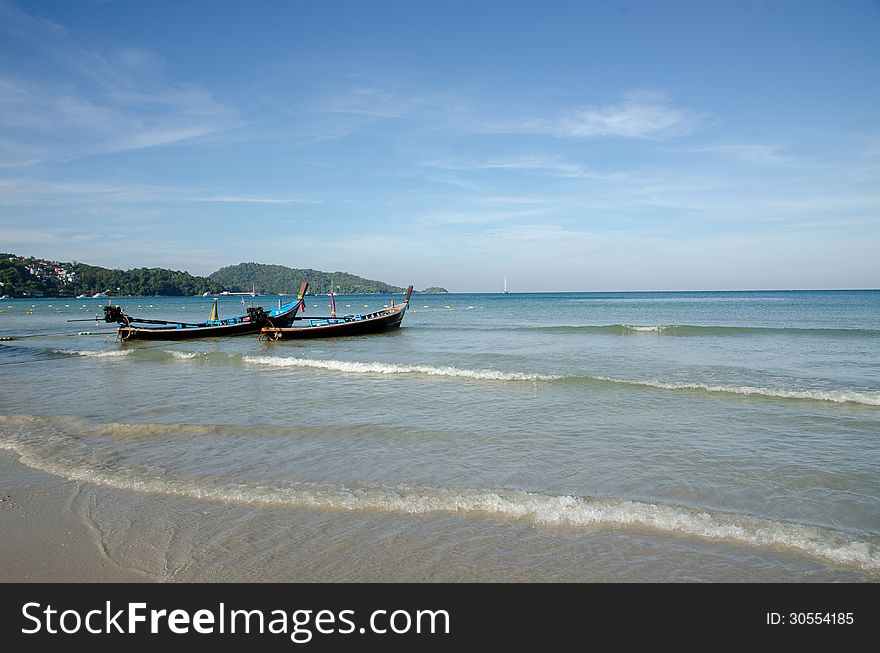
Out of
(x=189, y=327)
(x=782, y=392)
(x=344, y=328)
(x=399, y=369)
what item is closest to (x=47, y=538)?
(x=399, y=369)

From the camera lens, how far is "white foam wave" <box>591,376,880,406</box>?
11.6 m

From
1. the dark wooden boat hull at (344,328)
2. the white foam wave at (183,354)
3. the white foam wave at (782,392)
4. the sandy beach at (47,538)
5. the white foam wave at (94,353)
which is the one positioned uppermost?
the dark wooden boat hull at (344,328)

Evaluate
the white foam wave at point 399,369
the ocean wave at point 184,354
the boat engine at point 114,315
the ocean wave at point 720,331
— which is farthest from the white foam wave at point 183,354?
the ocean wave at point 720,331

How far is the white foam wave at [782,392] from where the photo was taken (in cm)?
1161

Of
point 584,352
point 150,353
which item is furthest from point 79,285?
point 584,352

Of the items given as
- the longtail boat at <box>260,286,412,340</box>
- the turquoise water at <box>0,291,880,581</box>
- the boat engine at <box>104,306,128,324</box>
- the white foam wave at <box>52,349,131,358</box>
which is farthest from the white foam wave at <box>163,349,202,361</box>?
the boat engine at <box>104,306,128,324</box>

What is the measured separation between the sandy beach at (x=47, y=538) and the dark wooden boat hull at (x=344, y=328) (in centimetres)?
2294

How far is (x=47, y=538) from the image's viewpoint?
17.3 ft

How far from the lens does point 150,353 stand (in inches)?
1008

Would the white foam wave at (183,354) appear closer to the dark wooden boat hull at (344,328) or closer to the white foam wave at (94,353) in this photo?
the white foam wave at (94,353)

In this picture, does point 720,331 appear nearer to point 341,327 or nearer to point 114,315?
point 341,327

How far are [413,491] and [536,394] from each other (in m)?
7.19
